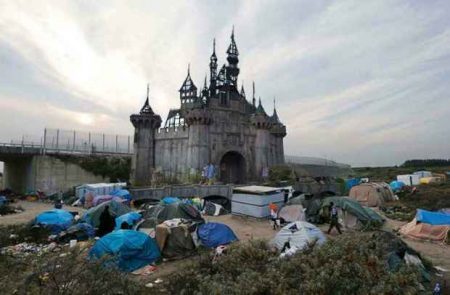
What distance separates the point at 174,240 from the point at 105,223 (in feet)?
17.7

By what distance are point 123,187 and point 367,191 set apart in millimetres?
23825

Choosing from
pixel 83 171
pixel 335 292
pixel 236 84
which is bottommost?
pixel 335 292

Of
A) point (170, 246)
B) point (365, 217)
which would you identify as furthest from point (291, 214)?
point (170, 246)

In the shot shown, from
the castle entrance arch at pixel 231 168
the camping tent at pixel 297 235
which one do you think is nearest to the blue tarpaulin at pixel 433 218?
the camping tent at pixel 297 235

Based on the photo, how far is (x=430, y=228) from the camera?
50.9 ft

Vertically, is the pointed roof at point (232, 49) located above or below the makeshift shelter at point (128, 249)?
above

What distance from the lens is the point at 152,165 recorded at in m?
37.8

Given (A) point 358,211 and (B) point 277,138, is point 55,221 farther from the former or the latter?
(B) point 277,138

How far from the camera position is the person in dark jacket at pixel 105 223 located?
15.1 m

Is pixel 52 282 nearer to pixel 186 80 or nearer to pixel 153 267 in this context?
pixel 153 267

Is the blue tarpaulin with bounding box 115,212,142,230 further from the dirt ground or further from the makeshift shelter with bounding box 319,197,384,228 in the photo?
the makeshift shelter with bounding box 319,197,384,228

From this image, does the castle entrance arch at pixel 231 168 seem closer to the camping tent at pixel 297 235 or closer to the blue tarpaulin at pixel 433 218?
the blue tarpaulin at pixel 433 218

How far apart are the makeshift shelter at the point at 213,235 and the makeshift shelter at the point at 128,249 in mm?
2358

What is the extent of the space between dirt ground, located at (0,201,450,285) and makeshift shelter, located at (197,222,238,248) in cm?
108
